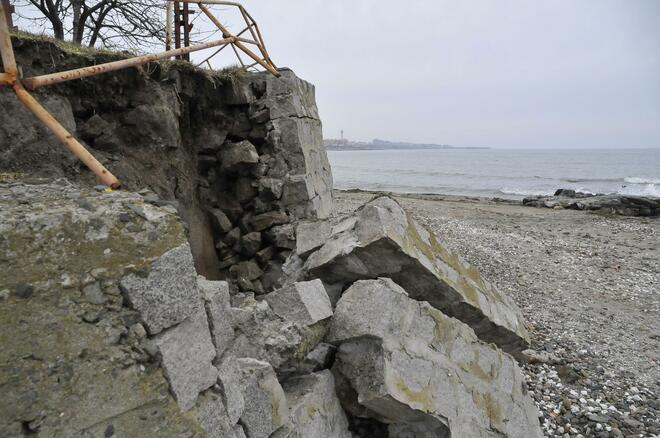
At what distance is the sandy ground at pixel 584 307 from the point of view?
16.0 ft

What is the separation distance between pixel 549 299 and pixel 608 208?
16826 millimetres

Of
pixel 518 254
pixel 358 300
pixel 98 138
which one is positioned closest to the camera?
pixel 358 300

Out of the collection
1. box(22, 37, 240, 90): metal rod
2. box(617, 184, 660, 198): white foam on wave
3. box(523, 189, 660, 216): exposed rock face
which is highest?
box(22, 37, 240, 90): metal rod

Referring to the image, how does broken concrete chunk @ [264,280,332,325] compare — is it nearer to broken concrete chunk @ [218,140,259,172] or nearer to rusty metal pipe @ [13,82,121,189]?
rusty metal pipe @ [13,82,121,189]

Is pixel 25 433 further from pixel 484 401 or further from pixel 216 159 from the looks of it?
pixel 216 159

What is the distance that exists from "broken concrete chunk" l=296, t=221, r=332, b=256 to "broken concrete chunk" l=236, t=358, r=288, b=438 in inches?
79.1

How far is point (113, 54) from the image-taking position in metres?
5.54

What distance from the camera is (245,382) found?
2.64 meters

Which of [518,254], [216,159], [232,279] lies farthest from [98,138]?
[518,254]

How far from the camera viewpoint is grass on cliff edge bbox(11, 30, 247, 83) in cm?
481

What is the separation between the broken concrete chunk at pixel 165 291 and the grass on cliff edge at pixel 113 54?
4251 mm

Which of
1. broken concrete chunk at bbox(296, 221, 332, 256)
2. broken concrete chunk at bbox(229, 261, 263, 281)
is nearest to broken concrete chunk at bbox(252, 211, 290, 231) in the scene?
broken concrete chunk at bbox(229, 261, 263, 281)

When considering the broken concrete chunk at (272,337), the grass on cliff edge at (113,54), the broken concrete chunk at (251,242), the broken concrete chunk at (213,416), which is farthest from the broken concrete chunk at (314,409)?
the grass on cliff edge at (113,54)

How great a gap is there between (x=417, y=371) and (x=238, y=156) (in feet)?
15.0
